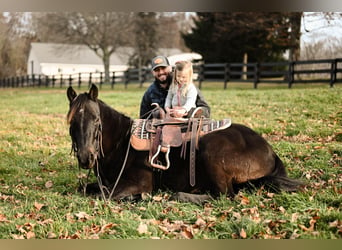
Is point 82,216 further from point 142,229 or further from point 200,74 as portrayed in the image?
point 200,74

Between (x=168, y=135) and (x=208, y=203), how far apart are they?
0.65 meters

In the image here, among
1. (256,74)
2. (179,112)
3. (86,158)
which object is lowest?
(86,158)

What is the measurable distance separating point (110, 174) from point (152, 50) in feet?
21.7

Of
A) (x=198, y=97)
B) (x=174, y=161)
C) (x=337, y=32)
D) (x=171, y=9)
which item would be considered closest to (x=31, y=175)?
(x=174, y=161)

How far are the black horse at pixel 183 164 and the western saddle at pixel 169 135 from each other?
65mm

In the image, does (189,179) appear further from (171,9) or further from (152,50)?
(152,50)

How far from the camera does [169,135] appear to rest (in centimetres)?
317

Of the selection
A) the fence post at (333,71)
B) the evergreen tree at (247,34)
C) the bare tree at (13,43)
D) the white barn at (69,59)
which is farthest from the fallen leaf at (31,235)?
the fence post at (333,71)

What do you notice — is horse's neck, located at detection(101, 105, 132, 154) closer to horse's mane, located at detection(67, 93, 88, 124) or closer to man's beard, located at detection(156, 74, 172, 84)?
horse's mane, located at detection(67, 93, 88, 124)

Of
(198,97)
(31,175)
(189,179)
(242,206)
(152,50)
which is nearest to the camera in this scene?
(242,206)

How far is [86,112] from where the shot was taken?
113 inches

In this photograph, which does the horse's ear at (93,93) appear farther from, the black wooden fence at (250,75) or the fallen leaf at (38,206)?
the black wooden fence at (250,75)

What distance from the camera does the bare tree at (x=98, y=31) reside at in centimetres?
565

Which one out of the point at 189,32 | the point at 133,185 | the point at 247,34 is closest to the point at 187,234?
the point at 133,185
